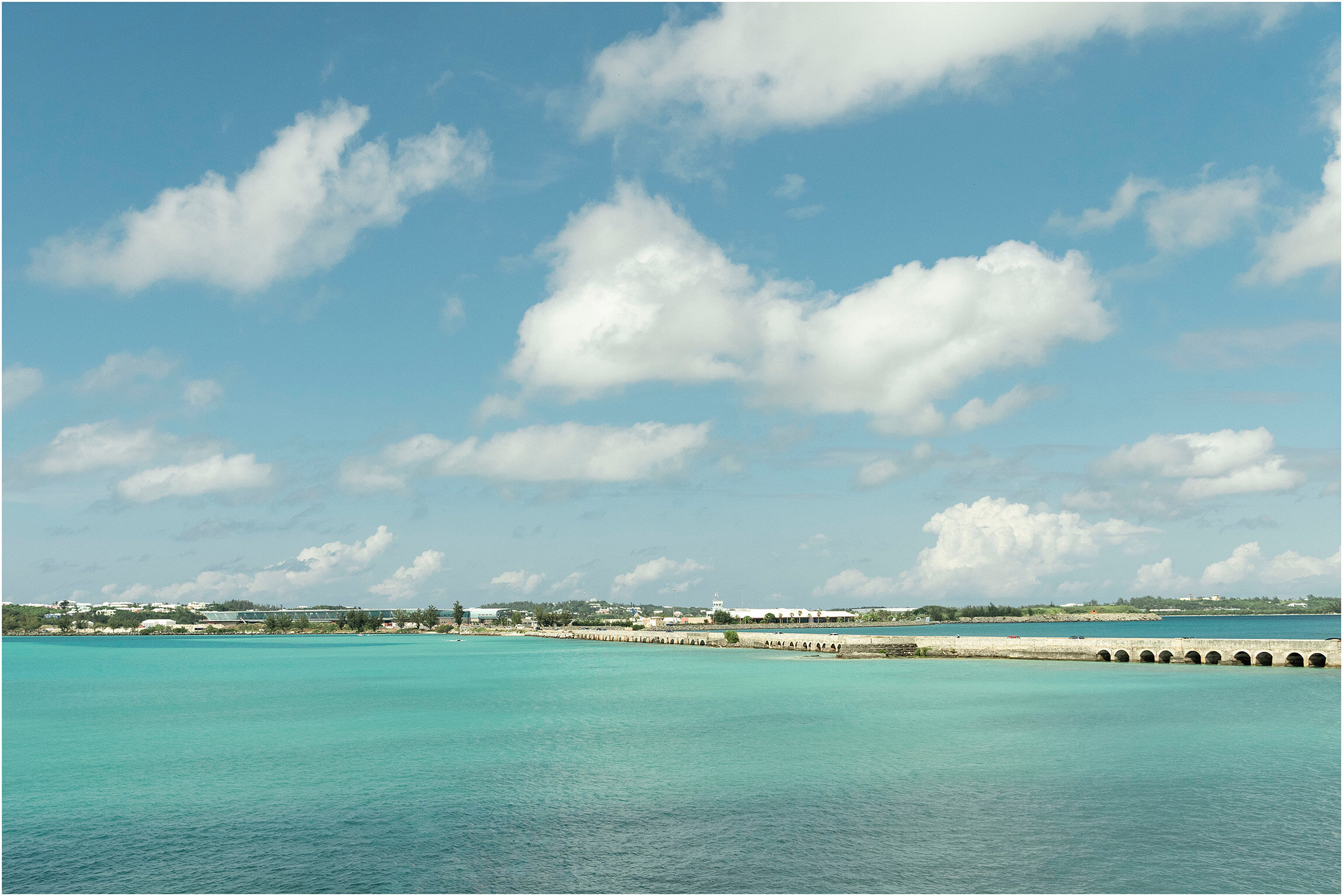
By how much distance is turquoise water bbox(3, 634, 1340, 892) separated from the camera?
98.9 ft

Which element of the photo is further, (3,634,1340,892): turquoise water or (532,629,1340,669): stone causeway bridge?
(532,629,1340,669): stone causeway bridge

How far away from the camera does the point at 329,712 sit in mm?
76500

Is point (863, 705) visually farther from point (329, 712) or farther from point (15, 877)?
point (15, 877)

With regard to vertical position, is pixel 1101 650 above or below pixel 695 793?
below

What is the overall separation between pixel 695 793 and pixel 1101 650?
10137 cm

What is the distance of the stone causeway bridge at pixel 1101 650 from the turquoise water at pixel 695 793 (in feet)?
73.0

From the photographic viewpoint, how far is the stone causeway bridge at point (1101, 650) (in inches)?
4087

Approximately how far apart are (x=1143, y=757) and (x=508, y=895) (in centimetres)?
3799

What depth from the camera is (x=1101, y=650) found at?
122m

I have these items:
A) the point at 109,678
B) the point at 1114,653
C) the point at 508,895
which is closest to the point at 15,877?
the point at 508,895

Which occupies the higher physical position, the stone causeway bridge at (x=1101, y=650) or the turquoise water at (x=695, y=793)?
the turquoise water at (x=695, y=793)

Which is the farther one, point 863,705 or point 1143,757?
point 863,705

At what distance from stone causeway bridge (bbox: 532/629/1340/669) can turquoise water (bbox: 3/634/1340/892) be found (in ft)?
→ 73.0

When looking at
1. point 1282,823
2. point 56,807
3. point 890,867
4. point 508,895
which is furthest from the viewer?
point 56,807
